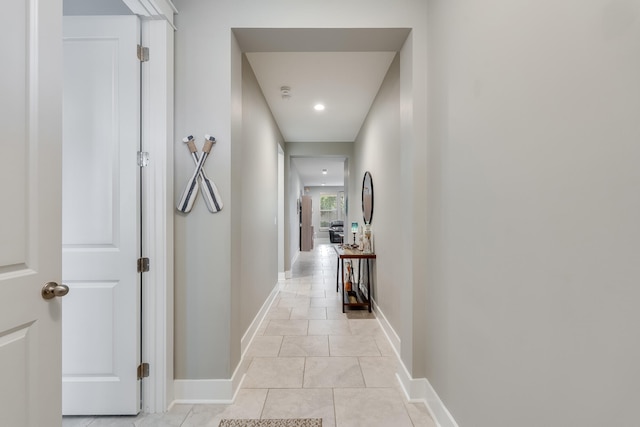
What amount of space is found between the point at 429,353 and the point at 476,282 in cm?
79

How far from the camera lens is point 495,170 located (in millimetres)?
1282

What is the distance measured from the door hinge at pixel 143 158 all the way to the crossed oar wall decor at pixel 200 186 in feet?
0.78

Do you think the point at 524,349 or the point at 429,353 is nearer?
the point at 524,349

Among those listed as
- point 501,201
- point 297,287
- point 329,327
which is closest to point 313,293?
point 297,287

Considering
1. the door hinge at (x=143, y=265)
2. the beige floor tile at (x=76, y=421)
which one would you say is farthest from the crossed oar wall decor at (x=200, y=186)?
the beige floor tile at (x=76, y=421)

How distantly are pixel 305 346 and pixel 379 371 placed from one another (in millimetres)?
754

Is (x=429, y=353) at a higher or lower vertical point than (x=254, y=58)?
lower

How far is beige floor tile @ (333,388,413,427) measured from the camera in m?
1.84

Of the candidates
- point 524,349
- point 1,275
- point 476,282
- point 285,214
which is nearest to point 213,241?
point 1,275

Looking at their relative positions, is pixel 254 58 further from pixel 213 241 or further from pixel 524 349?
pixel 524 349

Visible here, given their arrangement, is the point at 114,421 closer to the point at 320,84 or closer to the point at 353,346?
the point at 353,346

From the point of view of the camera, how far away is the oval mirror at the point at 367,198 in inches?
162

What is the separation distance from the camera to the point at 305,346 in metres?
2.91

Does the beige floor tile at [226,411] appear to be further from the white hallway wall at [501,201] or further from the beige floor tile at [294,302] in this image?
the beige floor tile at [294,302]
